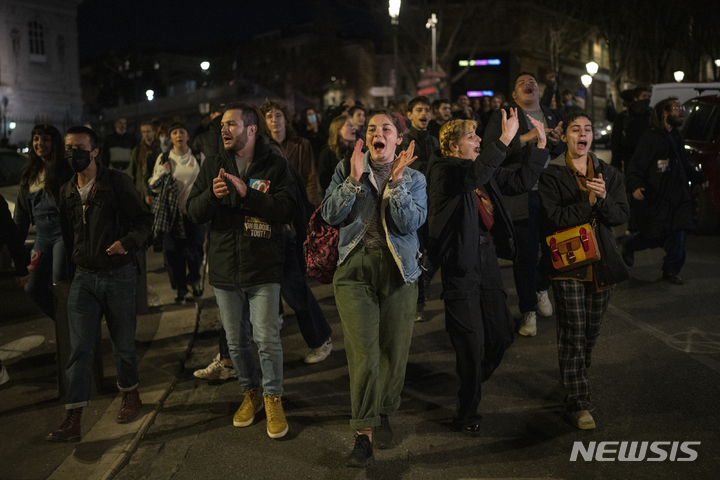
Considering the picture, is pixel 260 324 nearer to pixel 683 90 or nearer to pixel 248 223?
pixel 248 223

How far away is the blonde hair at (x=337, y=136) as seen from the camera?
6812mm

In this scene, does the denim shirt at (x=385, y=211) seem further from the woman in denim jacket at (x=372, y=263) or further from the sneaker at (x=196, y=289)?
the sneaker at (x=196, y=289)

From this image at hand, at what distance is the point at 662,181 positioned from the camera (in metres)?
7.54

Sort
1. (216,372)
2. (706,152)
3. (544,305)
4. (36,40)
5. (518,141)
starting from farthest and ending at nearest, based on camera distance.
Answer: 1. (36,40)
2. (706,152)
3. (544,305)
4. (518,141)
5. (216,372)

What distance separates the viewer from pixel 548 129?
19.1 ft

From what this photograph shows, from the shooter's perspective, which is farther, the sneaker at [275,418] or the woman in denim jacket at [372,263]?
the sneaker at [275,418]

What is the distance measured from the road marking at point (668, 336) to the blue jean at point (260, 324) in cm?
337

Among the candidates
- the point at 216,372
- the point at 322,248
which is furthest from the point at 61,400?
the point at 322,248

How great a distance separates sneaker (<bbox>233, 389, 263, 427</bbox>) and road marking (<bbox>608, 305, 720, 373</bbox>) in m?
3.45

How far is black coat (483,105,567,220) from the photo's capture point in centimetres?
546

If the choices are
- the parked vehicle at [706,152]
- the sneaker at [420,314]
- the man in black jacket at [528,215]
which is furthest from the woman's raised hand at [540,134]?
the parked vehicle at [706,152]

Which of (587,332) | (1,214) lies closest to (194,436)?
(1,214)

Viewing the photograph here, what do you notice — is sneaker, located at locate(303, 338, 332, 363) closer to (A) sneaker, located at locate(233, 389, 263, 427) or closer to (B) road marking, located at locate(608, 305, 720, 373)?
(A) sneaker, located at locate(233, 389, 263, 427)

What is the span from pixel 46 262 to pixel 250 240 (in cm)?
234
